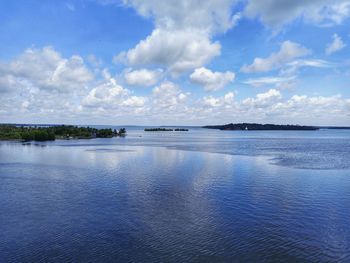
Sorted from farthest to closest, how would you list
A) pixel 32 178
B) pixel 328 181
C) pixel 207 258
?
pixel 32 178, pixel 328 181, pixel 207 258

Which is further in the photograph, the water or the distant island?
the distant island

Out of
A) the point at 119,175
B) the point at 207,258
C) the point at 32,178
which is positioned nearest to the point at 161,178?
the point at 119,175

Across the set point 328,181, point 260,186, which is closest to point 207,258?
point 260,186

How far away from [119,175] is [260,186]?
19.6 m

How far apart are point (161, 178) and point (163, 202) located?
1304cm

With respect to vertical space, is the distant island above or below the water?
above

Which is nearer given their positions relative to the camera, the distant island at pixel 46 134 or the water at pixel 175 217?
the water at pixel 175 217

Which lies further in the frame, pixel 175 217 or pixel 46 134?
pixel 46 134

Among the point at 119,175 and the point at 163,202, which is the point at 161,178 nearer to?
the point at 119,175

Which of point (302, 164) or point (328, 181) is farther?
point (302, 164)

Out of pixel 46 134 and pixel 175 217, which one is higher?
pixel 46 134

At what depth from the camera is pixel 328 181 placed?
41219 mm

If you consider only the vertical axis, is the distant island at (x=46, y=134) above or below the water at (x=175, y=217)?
above

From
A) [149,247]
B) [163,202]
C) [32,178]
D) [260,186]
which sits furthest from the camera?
[32,178]
